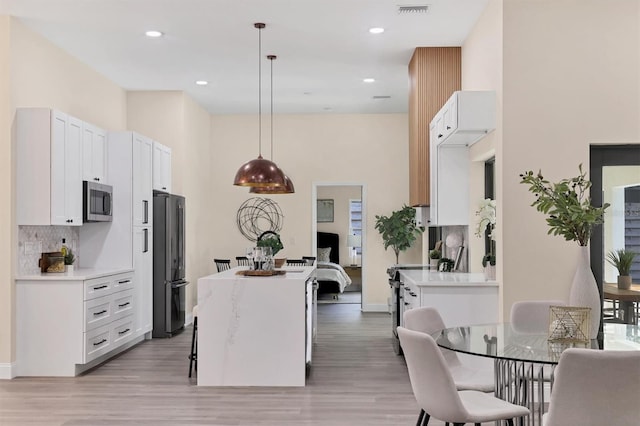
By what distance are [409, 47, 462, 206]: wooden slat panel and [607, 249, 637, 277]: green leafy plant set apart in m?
2.33

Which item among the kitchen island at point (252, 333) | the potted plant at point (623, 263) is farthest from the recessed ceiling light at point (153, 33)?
the potted plant at point (623, 263)

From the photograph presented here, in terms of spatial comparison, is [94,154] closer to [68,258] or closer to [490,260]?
[68,258]

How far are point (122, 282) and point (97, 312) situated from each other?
76 centimetres

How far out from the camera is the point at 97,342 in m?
6.26

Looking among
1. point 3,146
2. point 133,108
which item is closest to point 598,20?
point 3,146

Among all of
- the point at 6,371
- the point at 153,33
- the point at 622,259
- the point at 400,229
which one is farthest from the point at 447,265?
the point at 6,371

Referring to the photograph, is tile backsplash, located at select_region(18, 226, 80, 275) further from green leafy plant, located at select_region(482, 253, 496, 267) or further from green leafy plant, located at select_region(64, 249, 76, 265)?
green leafy plant, located at select_region(482, 253, 496, 267)

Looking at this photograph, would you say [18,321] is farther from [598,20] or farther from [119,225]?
[598,20]

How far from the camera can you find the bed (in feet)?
38.1

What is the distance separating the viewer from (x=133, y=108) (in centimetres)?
907

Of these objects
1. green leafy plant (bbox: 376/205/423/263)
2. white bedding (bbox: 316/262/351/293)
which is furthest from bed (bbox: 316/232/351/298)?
green leafy plant (bbox: 376/205/423/263)

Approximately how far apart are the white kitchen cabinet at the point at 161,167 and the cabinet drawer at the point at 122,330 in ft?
5.71

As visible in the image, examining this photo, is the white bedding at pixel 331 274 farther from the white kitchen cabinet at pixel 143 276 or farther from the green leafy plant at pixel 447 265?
the green leafy plant at pixel 447 265

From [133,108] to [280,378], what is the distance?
5.02 m
